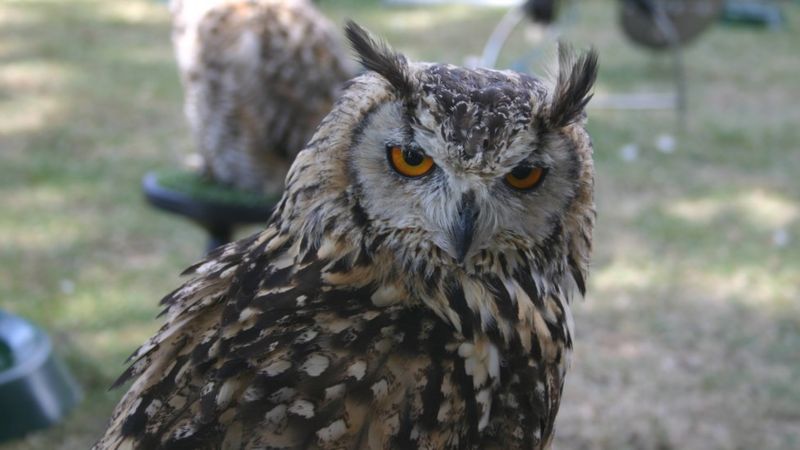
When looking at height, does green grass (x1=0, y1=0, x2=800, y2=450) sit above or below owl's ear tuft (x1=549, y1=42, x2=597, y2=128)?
below

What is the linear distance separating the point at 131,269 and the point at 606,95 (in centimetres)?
475

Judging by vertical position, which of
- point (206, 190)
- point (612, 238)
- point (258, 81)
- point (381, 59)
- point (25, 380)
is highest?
point (381, 59)

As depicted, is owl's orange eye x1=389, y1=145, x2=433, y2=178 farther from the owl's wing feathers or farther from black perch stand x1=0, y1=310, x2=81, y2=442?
black perch stand x1=0, y1=310, x2=81, y2=442

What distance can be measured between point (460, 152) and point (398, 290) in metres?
0.26

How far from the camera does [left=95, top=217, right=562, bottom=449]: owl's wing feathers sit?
150cm

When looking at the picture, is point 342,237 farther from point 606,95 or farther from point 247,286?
point 606,95

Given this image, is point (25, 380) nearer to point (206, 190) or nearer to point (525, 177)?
point (206, 190)

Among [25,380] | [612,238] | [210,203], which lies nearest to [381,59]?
[210,203]

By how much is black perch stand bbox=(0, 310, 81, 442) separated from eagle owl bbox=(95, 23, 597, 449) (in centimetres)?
190

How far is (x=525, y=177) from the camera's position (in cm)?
161

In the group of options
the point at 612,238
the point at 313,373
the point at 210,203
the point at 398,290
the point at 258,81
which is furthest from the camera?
the point at 612,238

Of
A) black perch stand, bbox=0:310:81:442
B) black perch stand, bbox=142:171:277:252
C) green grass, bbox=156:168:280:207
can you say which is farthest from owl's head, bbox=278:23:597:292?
black perch stand, bbox=0:310:81:442

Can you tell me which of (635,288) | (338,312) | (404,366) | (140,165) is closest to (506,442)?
(404,366)

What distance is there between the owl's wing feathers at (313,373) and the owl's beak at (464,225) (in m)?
0.13
